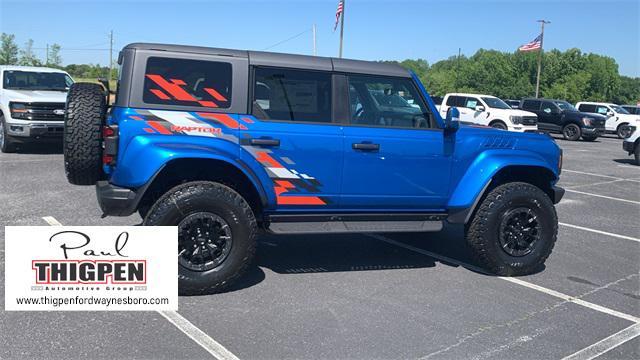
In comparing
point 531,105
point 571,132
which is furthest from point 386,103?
point 531,105

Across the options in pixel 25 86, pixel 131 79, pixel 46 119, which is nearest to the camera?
pixel 131 79

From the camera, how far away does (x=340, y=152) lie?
4887mm

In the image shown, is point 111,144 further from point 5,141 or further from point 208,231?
point 5,141

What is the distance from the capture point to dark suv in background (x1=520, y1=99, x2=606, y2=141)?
24.1 metres

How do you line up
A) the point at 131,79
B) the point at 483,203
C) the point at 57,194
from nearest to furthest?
the point at 131,79 < the point at 483,203 < the point at 57,194

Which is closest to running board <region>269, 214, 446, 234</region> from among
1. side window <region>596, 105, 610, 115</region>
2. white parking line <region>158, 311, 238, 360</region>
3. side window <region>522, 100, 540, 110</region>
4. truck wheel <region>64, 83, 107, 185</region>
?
white parking line <region>158, 311, 238, 360</region>

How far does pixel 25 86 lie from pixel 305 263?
9.96 m

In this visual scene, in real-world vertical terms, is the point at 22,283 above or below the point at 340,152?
below

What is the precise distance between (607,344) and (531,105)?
77.0ft

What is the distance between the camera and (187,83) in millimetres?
4594

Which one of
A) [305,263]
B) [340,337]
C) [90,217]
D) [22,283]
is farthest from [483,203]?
[90,217]

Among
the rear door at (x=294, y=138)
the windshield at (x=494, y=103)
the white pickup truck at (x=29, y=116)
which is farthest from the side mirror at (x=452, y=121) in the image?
the windshield at (x=494, y=103)

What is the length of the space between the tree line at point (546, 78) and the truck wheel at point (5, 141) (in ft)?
268

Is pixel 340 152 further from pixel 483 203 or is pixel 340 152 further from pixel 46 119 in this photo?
pixel 46 119
